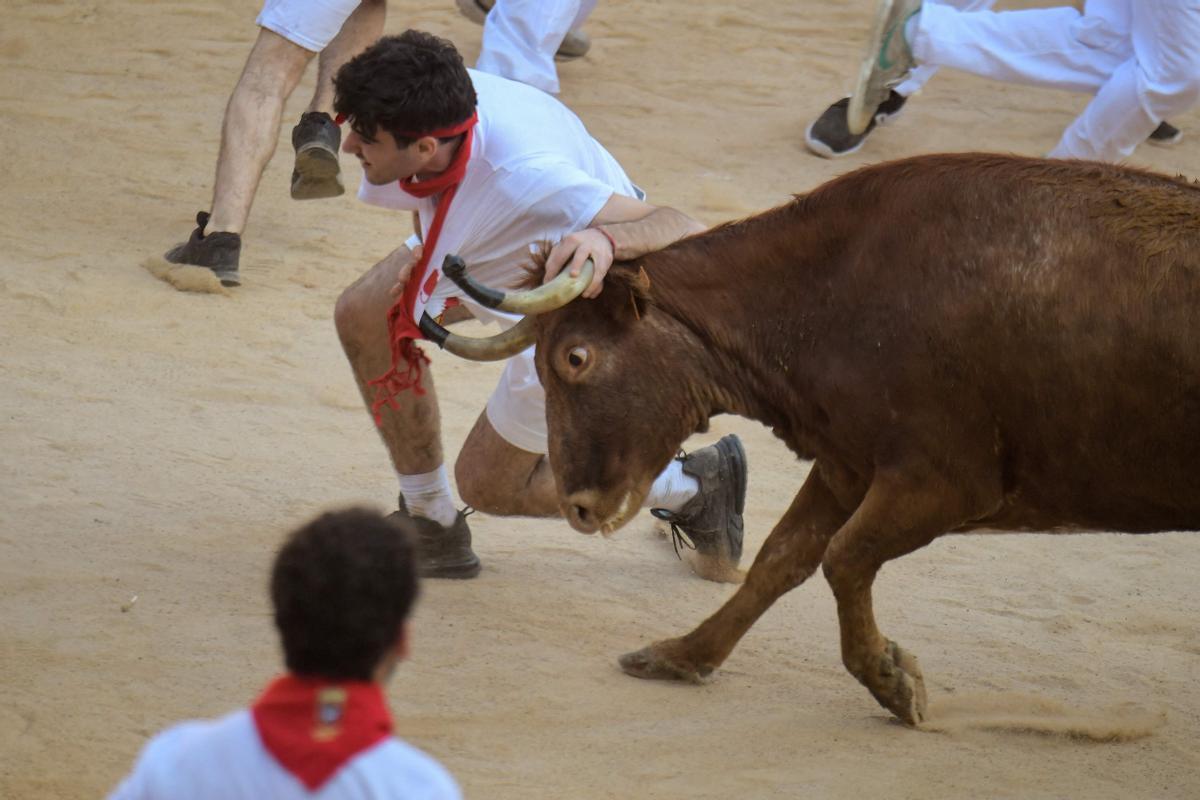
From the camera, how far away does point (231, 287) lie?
332 inches

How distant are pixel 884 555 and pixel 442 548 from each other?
1.87 meters

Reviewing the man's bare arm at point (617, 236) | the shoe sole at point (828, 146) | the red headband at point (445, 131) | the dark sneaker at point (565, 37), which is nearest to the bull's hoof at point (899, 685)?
the man's bare arm at point (617, 236)

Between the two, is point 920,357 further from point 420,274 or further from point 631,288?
point 420,274

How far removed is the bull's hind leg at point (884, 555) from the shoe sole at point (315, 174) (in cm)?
425

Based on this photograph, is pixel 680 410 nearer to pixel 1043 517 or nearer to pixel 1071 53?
pixel 1043 517

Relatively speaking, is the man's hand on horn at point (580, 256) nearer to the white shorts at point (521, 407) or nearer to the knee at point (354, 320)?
the white shorts at point (521, 407)

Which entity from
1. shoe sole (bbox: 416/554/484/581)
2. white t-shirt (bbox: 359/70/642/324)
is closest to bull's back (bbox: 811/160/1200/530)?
white t-shirt (bbox: 359/70/642/324)

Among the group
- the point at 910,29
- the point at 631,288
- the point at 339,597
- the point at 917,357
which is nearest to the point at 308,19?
the point at 910,29

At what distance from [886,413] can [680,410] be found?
643 millimetres

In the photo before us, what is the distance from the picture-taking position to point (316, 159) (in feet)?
26.4

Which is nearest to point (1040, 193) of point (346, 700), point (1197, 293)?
point (1197, 293)

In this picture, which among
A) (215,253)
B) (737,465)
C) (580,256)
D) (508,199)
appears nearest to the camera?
(580,256)

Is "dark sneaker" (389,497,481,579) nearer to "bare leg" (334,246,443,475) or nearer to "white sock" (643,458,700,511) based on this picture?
"bare leg" (334,246,443,475)

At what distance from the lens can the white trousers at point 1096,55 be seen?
8938mm
